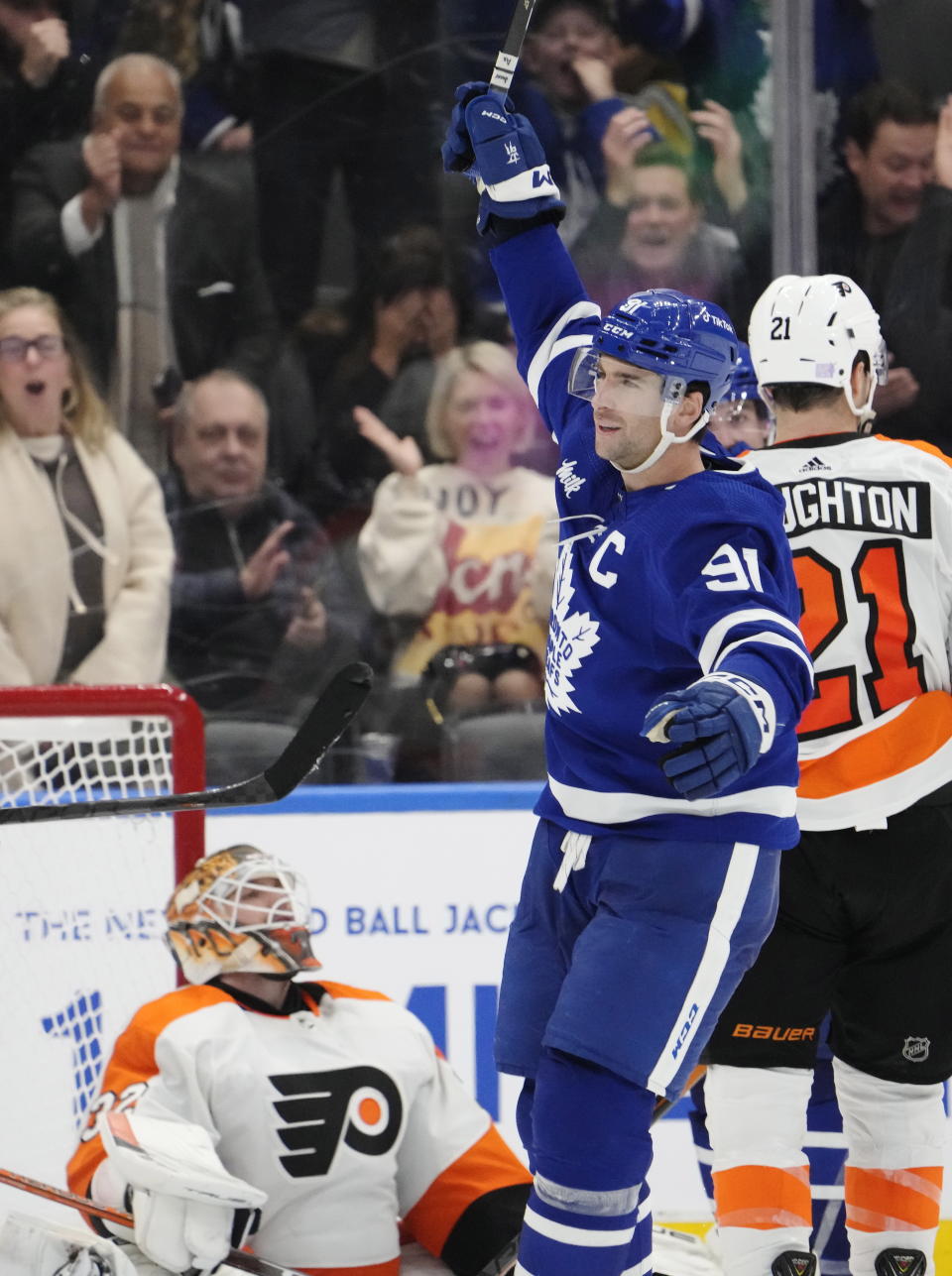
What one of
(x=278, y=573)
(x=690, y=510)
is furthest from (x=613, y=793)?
(x=278, y=573)

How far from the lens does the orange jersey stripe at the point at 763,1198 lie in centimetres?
241

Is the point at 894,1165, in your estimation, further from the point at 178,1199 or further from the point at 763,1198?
the point at 178,1199

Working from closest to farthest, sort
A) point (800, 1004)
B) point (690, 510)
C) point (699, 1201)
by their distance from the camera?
point (690, 510) → point (800, 1004) → point (699, 1201)

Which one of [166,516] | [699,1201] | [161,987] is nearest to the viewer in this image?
[161,987]

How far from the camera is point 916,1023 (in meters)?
2.46

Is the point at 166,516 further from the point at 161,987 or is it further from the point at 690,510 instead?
the point at 690,510

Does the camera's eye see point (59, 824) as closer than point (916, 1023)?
No

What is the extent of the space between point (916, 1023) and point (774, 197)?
2.19m

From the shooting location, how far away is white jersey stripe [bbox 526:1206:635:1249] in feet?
6.48

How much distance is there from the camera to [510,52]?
95.7 inches

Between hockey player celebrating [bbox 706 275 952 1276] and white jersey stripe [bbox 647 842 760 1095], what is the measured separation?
0.41m

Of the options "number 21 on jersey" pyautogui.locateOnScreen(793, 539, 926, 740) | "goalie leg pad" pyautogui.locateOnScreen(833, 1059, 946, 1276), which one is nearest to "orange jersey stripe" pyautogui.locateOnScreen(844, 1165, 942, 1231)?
"goalie leg pad" pyautogui.locateOnScreen(833, 1059, 946, 1276)

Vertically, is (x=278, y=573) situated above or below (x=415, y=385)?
below

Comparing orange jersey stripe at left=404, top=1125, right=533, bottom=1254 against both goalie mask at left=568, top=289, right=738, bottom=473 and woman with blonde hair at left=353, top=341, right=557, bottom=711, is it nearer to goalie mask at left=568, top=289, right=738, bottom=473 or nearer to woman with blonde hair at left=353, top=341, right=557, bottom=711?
goalie mask at left=568, top=289, right=738, bottom=473
